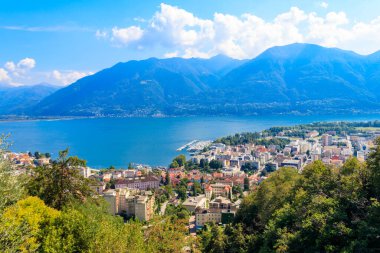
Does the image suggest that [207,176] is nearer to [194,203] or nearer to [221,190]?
[221,190]

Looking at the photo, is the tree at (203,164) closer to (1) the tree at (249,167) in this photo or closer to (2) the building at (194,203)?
(1) the tree at (249,167)

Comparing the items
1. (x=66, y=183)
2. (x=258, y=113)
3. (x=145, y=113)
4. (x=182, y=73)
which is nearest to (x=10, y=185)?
(x=66, y=183)

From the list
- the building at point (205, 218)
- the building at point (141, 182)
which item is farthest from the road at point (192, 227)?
the building at point (141, 182)

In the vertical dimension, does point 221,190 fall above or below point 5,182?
below

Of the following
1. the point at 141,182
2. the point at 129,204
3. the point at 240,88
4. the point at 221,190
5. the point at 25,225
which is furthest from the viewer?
the point at 240,88

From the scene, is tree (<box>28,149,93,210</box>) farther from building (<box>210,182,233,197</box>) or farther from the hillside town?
building (<box>210,182,233,197</box>)

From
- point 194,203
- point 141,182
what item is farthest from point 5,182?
point 141,182
